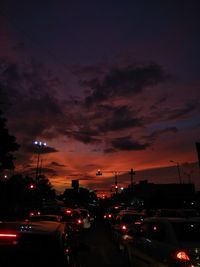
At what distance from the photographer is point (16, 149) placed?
5353cm

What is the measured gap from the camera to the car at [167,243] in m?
7.34

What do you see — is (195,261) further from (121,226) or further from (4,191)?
(4,191)

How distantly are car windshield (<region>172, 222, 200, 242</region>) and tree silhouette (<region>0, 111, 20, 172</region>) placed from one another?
4550cm

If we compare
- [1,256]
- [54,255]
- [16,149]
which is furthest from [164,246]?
[16,149]

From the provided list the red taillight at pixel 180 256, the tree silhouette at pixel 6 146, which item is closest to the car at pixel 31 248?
the red taillight at pixel 180 256

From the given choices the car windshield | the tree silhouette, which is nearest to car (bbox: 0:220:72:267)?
the car windshield

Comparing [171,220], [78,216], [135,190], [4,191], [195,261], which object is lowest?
[195,261]

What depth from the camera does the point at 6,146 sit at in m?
52.8

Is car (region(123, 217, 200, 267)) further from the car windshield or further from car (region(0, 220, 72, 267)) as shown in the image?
car (region(0, 220, 72, 267))

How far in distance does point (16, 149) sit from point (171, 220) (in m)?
46.3

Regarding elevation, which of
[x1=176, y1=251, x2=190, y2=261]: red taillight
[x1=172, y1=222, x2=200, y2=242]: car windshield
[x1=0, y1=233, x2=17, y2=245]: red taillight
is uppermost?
[x1=172, y1=222, x2=200, y2=242]: car windshield

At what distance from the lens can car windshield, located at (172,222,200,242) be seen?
8070mm

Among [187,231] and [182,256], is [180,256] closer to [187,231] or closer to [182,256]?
[182,256]

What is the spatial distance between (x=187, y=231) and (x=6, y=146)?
46433 mm
